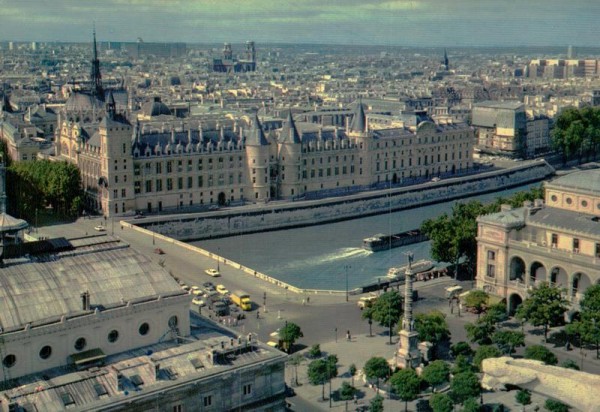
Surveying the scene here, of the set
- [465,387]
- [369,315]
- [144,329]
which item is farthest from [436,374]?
[144,329]

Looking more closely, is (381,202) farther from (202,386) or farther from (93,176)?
(202,386)

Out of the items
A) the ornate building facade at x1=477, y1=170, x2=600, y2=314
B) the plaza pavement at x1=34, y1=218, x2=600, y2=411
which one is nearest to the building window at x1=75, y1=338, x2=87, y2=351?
the plaza pavement at x1=34, y1=218, x2=600, y2=411

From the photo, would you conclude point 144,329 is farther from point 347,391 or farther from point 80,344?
point 347,391

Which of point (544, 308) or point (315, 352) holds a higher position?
point (544, 308)

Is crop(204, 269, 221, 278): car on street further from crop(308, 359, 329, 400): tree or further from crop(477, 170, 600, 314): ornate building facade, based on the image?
crop(308, 359, 329, 400): tree

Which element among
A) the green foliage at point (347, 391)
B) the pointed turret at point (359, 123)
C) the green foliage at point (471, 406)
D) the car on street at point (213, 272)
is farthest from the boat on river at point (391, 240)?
the green foliage at point (471, 406)

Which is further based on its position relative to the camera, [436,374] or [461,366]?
[461,366]

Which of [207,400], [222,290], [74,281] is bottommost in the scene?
[222,290]
